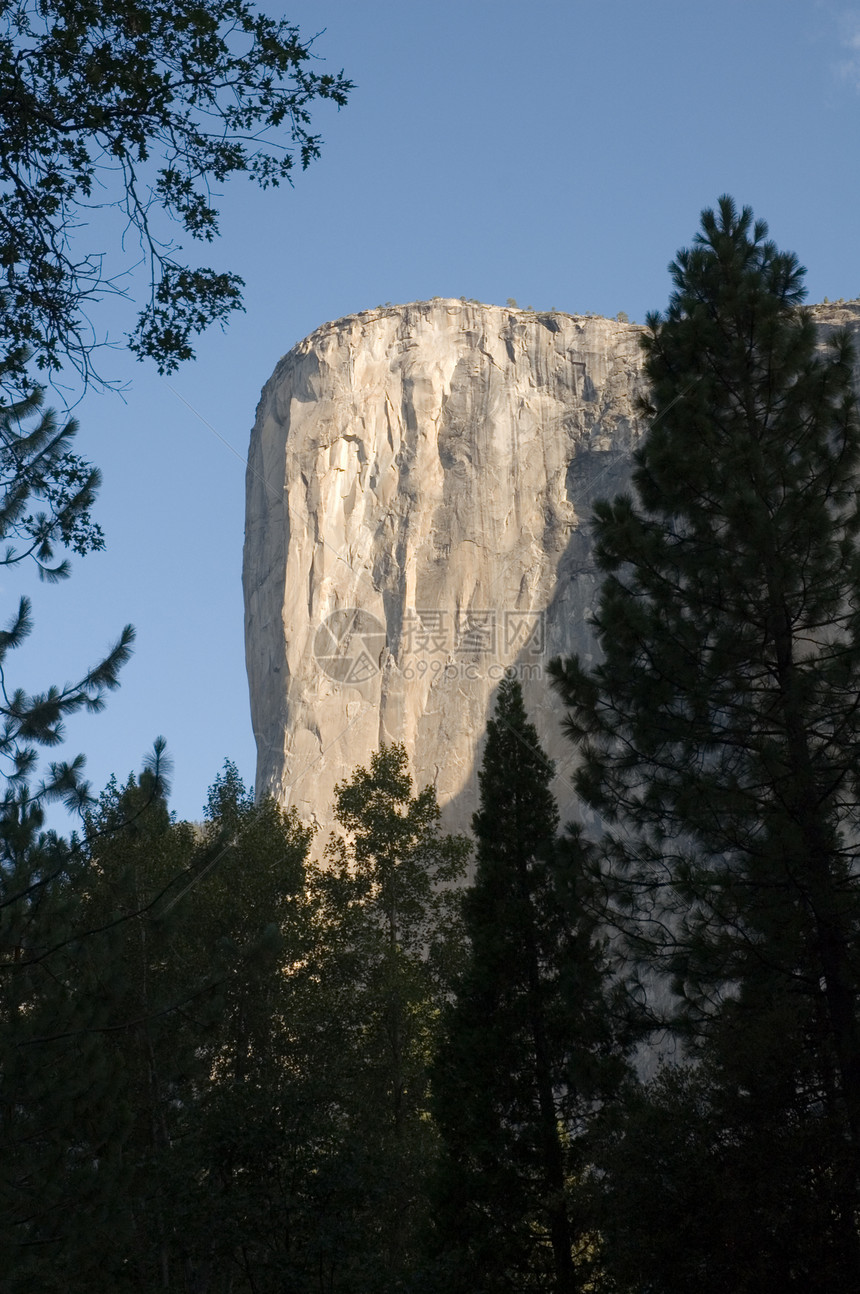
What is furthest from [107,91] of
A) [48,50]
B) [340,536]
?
[340,536]

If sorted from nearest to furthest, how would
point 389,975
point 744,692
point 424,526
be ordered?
point 744,692 → point 389,975 → point 424,526

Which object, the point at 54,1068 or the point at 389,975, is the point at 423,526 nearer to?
the point at 389,975

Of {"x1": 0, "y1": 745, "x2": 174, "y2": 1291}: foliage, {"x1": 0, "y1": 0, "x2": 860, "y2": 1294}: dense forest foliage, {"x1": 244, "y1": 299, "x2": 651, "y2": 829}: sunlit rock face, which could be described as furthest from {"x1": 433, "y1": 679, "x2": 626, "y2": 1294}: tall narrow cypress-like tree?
{"x1": 244, "y1": 299, "x2": 651, "y2": 829}: sunlit rock face

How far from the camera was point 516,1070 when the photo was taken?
1510 centimetres

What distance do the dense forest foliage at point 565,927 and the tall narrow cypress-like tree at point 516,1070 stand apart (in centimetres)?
4

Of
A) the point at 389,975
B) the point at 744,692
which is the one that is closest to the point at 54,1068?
the point at 744,692

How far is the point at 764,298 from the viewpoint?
42.7 feet

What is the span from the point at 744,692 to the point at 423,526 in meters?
54.1

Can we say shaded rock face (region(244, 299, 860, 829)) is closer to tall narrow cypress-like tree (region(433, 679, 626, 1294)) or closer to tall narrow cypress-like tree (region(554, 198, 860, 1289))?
tall narrow cypress-like tree (region(433, 679, 626, 1294))

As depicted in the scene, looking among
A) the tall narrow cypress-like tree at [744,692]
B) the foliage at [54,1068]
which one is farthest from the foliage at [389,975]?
the foliage at [54,1068]

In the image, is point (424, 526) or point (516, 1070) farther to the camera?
point (424, 526)

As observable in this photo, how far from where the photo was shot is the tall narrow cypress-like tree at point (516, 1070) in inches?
542

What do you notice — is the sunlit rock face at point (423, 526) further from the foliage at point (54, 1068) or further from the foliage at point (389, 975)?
the foliage at point (54, 1068)

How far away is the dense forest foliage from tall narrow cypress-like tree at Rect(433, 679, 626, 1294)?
41 mm
